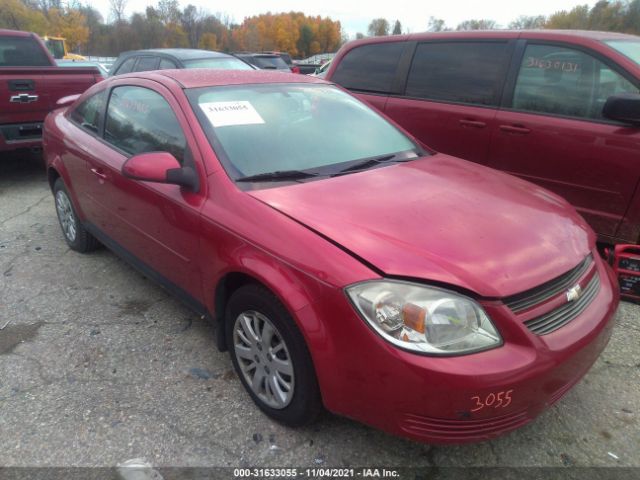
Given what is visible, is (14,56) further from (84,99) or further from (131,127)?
(131,127)

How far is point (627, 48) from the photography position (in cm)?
364

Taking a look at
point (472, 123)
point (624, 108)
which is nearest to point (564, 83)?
point (624, 108)

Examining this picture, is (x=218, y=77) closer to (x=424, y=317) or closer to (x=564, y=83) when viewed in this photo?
(x=424, y=317)

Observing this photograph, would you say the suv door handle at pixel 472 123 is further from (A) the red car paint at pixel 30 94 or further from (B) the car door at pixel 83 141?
(A) the red car paint at pixel 30 94

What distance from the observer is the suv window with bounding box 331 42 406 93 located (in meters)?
4.83

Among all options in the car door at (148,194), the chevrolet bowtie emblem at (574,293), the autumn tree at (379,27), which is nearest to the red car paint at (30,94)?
the car door at (148,194)

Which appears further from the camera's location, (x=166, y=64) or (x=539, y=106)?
(x=166, y=64)

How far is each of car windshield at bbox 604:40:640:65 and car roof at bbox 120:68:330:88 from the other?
7.37ft

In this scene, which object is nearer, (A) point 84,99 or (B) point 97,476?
(B) point 97,476

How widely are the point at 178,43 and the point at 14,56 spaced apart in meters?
74.1

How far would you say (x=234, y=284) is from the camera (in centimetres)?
242

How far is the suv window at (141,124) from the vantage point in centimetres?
276

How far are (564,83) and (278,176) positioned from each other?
263 cm

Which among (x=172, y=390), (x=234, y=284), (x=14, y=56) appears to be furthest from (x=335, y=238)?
(x=14, y=56)
